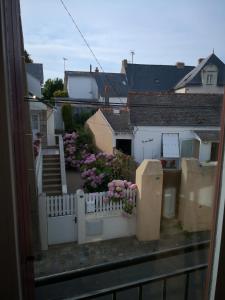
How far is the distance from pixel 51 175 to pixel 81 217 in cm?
178

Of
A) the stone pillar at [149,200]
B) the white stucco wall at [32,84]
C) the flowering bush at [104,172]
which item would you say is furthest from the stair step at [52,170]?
the white stucco wall at [32,84]

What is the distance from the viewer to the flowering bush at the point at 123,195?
3246 mm

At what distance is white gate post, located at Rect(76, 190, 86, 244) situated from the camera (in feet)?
10.2

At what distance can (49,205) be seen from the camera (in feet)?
10.1

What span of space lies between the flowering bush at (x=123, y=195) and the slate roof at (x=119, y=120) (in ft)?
6.91

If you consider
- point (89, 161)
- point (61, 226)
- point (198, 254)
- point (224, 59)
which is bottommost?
point (61, 226)

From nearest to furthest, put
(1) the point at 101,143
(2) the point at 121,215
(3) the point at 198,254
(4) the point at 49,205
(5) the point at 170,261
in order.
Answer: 1. (3) the point at 198,254
2. (5) the point at 170,261
3. (4) the point at 49,205
4. (2) the point at 121,215
5. (1) the point at 101,143

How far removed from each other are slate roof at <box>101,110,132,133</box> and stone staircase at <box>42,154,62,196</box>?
5.30ft

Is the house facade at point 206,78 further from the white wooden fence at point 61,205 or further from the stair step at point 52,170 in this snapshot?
the stair step at point 52,170

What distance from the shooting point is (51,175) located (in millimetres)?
4727

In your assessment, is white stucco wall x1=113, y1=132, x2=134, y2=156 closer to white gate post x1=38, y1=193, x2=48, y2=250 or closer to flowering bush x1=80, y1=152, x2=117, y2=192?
flowering bush x1=80, y1=152, x2=117, y2=192

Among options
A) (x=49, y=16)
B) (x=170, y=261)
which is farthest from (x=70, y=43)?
(x=170, y=261)

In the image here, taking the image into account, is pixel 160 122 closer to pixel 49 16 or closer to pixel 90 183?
pixel 90 183

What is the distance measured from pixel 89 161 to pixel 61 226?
4.86 feet
